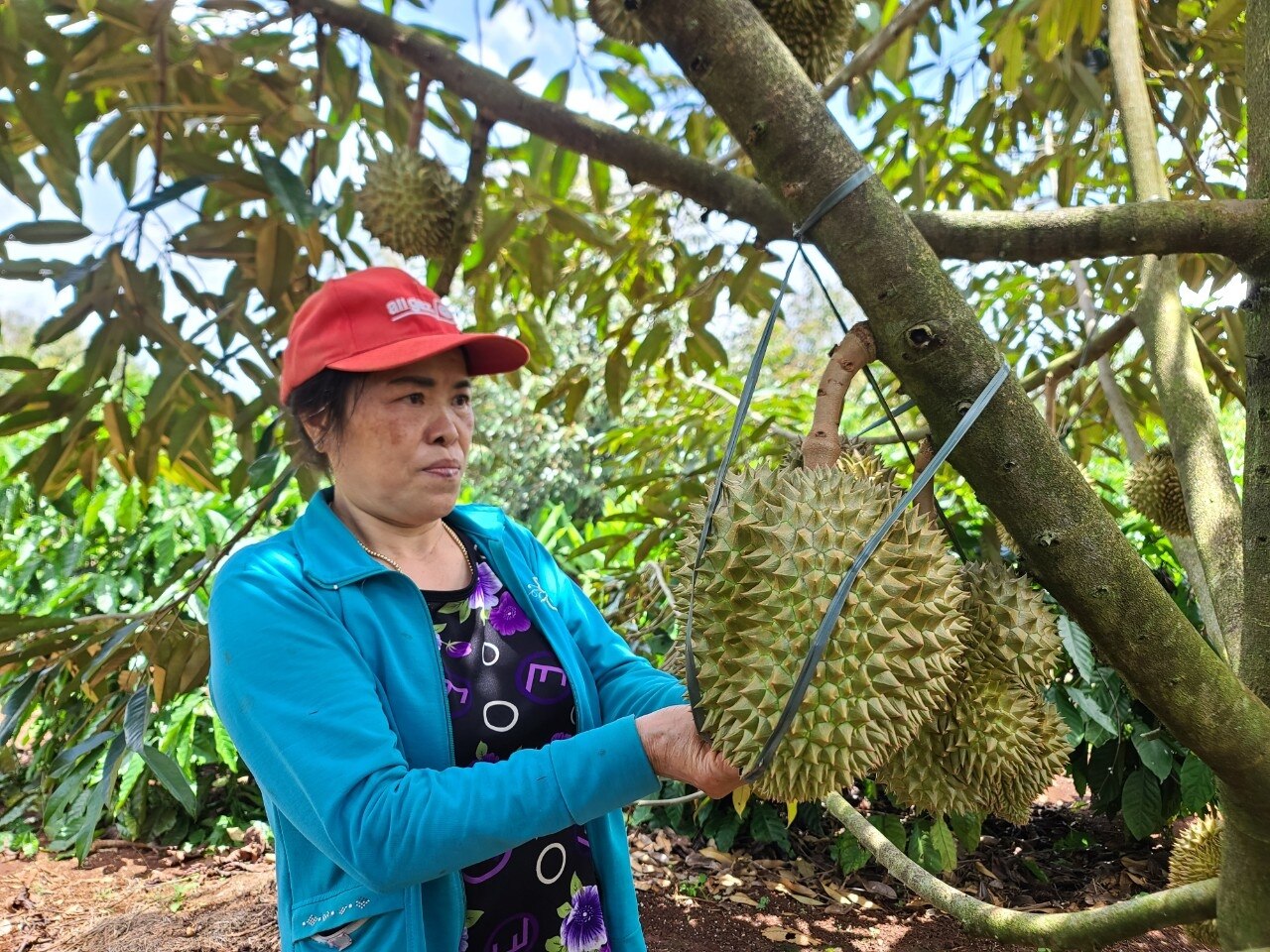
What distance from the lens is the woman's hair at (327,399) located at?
4.59 ft

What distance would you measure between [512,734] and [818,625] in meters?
0.61

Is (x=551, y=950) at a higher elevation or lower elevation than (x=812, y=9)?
lower

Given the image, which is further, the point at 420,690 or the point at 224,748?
the point at 224,748

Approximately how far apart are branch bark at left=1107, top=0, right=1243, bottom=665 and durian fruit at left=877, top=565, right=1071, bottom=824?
0.78 feet

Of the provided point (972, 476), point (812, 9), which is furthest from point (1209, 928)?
point (812, 9)

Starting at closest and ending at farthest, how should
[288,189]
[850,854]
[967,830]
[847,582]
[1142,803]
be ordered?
Answer: [847,582] → [288,189] → [967,830] → [1142,803] → [850,854]

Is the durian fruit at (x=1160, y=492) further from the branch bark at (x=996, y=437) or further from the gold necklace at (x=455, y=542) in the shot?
the gold necklace at (x=455, y=542)

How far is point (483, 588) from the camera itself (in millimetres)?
1468

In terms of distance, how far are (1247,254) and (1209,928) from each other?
147 centimetres

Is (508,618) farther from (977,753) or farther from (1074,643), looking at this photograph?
(1074,643)

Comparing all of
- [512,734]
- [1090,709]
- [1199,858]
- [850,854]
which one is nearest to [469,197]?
[512,734]

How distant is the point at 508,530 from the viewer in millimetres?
1600

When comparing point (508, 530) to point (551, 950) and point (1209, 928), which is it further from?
point (1209, 928)

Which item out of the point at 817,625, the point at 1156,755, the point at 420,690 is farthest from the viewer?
the point at 1156,755
